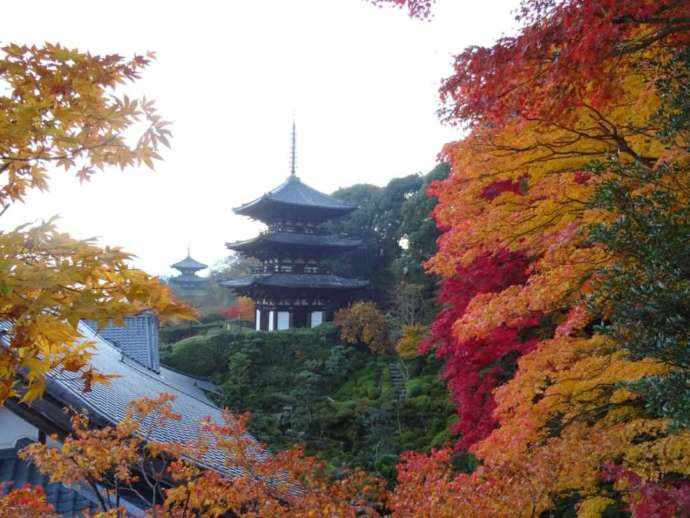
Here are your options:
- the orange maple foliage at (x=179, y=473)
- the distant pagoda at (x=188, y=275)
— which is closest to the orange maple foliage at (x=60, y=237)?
the orange maple foliage at (x=179, y=473)

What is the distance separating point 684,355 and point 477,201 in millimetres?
2581

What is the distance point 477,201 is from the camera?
5035 mm

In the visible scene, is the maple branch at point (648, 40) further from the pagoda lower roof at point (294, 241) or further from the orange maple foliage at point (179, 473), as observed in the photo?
the pagoda lower roof at point (294, 241)

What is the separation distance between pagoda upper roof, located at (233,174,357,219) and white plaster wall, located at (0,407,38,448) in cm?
1978

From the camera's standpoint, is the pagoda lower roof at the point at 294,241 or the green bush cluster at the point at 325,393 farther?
the pagoda lower roof at the point at 294,241

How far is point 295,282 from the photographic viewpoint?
2295cm

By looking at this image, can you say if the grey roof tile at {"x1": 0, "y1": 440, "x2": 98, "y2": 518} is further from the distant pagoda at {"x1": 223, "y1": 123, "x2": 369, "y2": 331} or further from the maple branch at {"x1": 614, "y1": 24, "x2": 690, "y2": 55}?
the distant pagoda at {"x1": 223, "y1": 123, "x2": 369, "y2": 331}

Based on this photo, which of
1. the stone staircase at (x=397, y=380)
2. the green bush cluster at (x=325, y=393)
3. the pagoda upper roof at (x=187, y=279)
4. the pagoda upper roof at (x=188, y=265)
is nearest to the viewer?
the green bush cluster at (x=325, y=393)

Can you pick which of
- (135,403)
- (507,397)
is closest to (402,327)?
(507,397)

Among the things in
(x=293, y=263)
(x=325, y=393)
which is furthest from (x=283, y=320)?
(x=325, y=393)

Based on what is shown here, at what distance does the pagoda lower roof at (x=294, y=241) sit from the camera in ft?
76.4

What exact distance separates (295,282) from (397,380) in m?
7.30

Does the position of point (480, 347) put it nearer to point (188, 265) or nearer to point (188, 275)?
point (188, 265)

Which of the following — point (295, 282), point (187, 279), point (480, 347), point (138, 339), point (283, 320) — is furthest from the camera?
point (187, 279)
